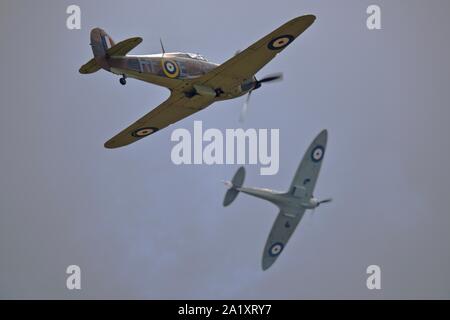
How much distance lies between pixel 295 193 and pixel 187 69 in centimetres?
739

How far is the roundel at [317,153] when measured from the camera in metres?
28.0

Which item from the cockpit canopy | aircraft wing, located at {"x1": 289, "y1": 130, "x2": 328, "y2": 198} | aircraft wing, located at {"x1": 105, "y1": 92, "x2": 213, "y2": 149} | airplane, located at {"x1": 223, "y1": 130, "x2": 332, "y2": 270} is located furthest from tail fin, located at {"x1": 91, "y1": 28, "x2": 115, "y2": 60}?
aircraft wing, located at {"x1": 289, "y1": 130, "x2": 328, "y2": 198}

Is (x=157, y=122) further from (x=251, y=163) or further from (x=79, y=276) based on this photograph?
(x=79, y=276)

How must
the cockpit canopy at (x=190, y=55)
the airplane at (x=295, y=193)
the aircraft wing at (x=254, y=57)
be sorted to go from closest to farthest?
the aircraft wing at (x=254, y=57) → the cockpit canopy at (x=190, y=55) → the airplane at (x=295, y=193)

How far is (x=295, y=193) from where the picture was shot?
27.1 meters

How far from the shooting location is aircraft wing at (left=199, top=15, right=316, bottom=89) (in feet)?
65.0

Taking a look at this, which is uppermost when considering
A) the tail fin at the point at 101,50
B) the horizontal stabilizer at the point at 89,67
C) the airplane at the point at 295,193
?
the tail fin at the point at 101,50

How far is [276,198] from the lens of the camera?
87.2ft

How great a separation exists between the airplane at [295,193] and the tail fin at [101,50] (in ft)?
24.9

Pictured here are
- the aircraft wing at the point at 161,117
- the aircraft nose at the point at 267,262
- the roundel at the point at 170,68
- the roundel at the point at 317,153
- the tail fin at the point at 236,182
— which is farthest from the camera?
the aircraft nose at the point at 267,262

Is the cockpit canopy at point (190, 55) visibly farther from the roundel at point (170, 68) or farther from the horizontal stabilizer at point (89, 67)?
the horizontal stabilizer at point (89, 67)

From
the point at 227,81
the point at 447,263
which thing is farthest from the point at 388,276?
the point at 227,81

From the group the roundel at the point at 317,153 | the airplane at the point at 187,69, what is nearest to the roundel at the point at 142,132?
the airplane at the point at 187,69
